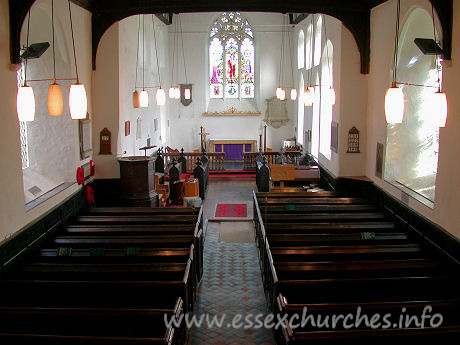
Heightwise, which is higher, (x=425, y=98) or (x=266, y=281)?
(x=425, y=98)

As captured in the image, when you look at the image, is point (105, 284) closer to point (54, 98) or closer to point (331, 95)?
point (54, 98)

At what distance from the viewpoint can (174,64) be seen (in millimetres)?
21469

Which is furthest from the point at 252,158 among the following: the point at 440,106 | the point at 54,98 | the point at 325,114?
the point at 440,106

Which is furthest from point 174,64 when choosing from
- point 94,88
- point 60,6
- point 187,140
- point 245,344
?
point 245,344

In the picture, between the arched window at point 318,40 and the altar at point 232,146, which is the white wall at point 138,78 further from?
the arched window at point 318,40

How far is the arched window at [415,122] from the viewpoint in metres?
8.55

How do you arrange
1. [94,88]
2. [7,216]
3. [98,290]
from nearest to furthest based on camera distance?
[98,290], [7,216], [94,88]

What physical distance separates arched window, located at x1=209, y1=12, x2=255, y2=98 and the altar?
88.3 inches

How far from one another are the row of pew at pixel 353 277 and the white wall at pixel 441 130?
50cm

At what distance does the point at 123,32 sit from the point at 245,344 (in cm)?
875

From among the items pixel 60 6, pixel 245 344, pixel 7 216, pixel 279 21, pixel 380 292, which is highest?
pixel 279 21

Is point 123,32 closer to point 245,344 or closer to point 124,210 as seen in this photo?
point 124,210

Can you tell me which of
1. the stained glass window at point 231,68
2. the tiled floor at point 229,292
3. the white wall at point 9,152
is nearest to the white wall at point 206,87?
the stained glass window at point 231,68

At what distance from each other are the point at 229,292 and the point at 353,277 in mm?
2005
